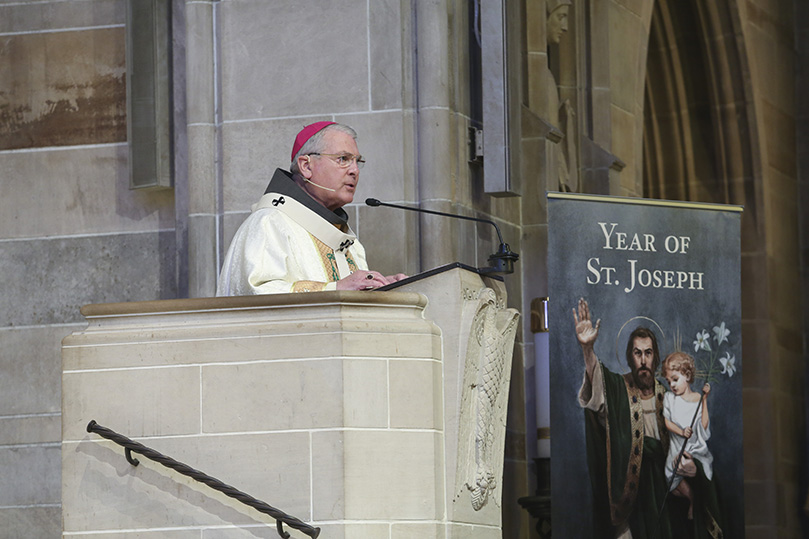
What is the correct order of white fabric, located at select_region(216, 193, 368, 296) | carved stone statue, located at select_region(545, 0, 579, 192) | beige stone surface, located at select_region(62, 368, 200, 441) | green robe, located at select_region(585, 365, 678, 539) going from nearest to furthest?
1. beige stone surface, located at select_region(62, 368, 200, 441)
2. white fabric, located at select_region(216, 193, 368, 296)
3. green robe, located at select_region(585, 365, 678, 539)
4. carved stone statue, located at select_region(545, 0, 579, 192)

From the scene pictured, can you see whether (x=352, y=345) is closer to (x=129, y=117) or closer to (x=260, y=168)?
(x=260, y=168)

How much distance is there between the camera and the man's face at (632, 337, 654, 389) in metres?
7.34

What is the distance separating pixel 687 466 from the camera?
24.1 ft

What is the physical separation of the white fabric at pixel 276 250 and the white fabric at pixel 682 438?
172 cm

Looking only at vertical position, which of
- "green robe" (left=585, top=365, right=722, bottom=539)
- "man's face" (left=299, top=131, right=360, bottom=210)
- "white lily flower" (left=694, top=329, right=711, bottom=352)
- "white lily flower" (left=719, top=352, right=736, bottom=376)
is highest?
"man's face" (left=299, top=131, right=360, bottom=210)

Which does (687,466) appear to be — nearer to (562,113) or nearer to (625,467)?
(625,467)

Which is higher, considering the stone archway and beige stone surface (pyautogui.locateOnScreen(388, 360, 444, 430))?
the stone archway

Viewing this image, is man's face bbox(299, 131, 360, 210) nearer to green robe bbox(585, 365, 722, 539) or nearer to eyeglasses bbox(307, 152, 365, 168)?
eyeglasses bbox(307, 152, 365, 168)

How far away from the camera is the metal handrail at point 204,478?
16.9ft

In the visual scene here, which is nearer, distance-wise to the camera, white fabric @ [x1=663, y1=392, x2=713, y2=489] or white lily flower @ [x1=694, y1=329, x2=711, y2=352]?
white fabric @ [x1=663, y1=392, x2=713, y2=489]

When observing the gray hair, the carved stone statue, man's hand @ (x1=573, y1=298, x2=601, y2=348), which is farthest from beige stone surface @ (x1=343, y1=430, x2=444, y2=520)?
the carved stone statue

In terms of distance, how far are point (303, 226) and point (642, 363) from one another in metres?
1.83

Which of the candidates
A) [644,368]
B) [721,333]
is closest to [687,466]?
[644,368]

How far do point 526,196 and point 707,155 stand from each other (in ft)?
16.9
